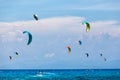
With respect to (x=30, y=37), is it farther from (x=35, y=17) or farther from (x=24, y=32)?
(x=35, y=17)

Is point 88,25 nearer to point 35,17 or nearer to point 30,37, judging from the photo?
point 30,37

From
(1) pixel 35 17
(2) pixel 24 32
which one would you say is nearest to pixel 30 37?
(2) pixel 24 32

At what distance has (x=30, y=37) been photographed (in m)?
24.6

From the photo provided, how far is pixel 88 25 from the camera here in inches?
1070

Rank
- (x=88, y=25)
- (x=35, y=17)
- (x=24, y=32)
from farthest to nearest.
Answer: (x=88, y=25) → (x=24, y=32) → (x=35, y=17)

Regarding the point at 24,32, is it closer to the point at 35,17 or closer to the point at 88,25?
the point at 35,17

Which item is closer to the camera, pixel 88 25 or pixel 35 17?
pixel 35 17

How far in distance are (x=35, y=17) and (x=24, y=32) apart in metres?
3.26

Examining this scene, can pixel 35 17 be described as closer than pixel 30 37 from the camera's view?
Yes

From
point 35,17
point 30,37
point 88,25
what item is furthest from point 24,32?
point 88,25

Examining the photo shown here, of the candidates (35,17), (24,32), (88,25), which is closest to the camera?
(35,17)

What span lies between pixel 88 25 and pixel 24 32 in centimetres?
520

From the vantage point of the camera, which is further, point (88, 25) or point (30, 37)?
point (88, 25)

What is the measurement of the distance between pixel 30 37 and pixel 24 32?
52 centimetres
